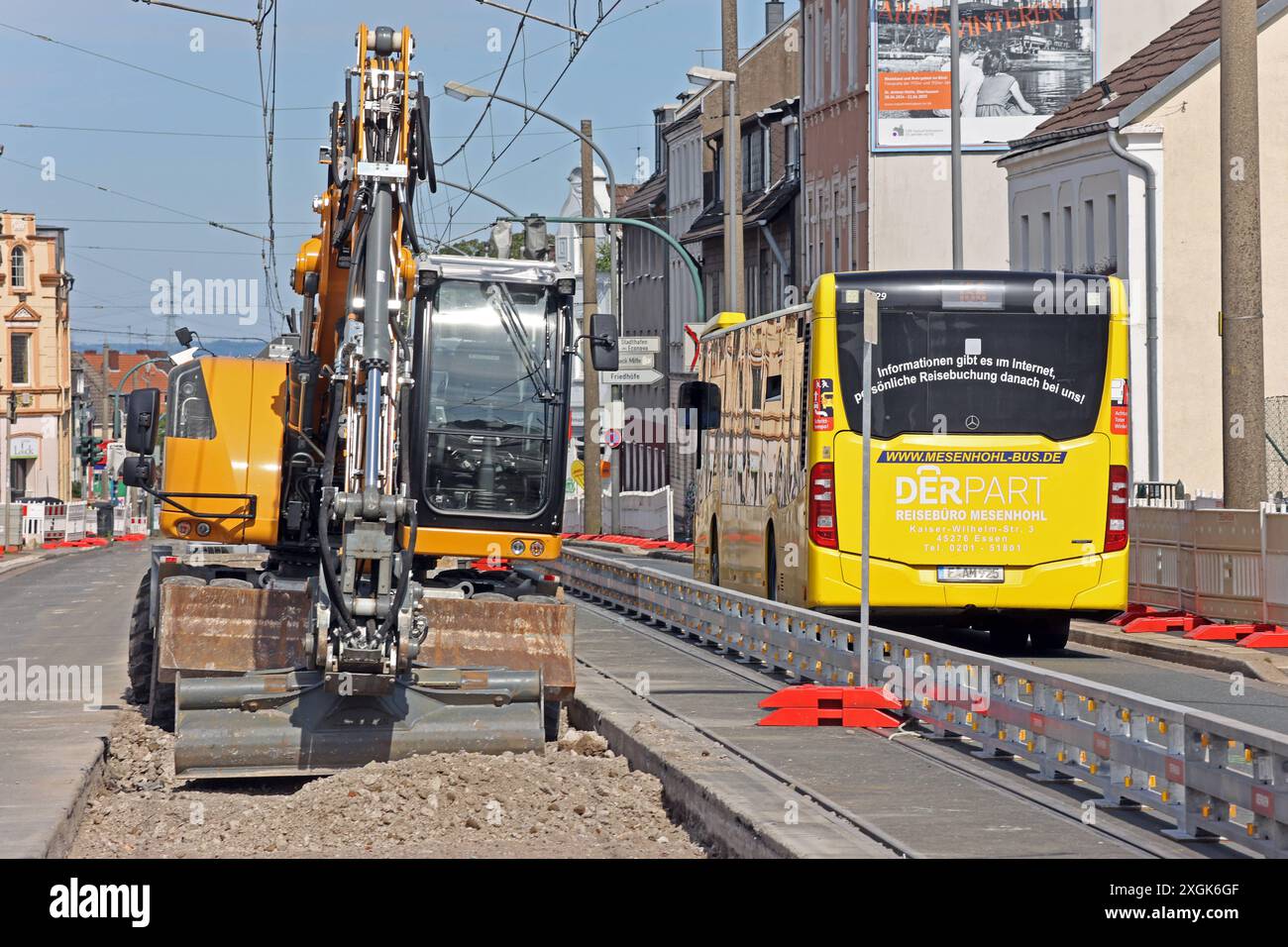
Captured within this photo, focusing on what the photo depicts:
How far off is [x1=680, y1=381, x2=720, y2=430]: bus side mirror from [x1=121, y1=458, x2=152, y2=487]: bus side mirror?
26.8 ft

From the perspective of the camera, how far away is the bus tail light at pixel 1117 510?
18.1 metres


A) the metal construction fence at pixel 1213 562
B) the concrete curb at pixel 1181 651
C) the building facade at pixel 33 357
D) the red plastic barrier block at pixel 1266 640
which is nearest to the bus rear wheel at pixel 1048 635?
the concrete curb at pixel 1181 651

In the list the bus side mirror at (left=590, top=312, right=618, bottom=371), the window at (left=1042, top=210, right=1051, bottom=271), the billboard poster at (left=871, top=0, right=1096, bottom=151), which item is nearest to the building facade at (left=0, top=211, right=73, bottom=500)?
the billboard poster at (left=871, top=0, right=1096, bottom=151)

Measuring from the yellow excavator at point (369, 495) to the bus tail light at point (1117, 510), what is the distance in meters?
5.12

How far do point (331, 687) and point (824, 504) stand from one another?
6737mm

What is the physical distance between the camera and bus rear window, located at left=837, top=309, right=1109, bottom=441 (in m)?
17.9

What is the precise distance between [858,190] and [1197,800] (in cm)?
4238

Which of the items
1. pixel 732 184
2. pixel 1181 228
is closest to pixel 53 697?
pixel 732 184

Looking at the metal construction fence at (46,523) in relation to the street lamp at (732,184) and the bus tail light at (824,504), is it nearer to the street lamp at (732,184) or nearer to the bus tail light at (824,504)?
the street lamp at (732,184)

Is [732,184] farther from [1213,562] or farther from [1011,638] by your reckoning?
[1011,638]

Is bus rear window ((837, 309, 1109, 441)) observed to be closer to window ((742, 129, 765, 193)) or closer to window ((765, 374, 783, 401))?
window ((765, 374, 783, 401))

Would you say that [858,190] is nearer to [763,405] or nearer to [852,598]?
[763,405]

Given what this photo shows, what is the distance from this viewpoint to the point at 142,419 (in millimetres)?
15438
